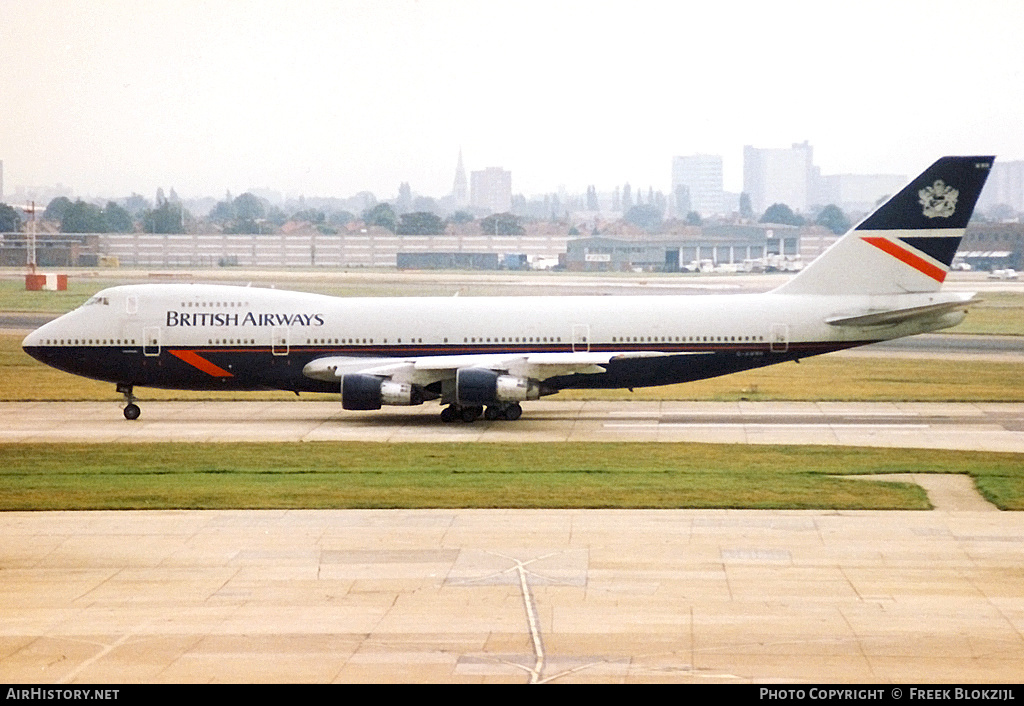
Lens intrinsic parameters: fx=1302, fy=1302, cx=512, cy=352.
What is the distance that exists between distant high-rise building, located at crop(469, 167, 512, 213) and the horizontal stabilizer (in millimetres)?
40301

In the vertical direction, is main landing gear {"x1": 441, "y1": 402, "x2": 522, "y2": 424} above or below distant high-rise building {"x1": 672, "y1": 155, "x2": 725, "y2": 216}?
below

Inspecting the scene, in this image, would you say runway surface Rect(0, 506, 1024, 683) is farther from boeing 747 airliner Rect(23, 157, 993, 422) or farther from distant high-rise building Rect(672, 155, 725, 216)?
distant high-rise building Rect(672, 155, 725, 216)

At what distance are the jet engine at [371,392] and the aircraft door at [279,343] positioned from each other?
193cm

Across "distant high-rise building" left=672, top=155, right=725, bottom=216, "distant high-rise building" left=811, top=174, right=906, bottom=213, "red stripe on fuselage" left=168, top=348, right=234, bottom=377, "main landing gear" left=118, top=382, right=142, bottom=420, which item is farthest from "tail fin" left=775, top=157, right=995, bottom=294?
"distant high-rise building" left=672, top=155, right=725, bottom=216

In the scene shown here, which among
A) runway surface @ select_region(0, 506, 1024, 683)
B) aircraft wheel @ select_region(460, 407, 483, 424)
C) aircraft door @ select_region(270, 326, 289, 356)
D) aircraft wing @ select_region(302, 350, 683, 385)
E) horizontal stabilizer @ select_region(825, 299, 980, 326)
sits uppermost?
horizontal stabilizer @ select_region(825, 299, 980, 326)

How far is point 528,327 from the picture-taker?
99.9ft

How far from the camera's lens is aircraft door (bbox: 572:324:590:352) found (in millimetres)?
30188

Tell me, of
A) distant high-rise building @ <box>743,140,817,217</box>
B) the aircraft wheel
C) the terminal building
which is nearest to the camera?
the aircraft wheel

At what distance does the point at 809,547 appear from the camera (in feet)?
56.1

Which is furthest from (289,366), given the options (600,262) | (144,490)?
(600,262)

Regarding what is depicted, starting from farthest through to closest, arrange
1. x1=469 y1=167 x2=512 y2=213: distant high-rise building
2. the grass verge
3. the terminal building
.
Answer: x1=469 y1=167 x2=512 y2=213: distant high-rise building, the terminal building, the grass verge

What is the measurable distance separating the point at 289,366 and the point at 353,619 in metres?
17.3
